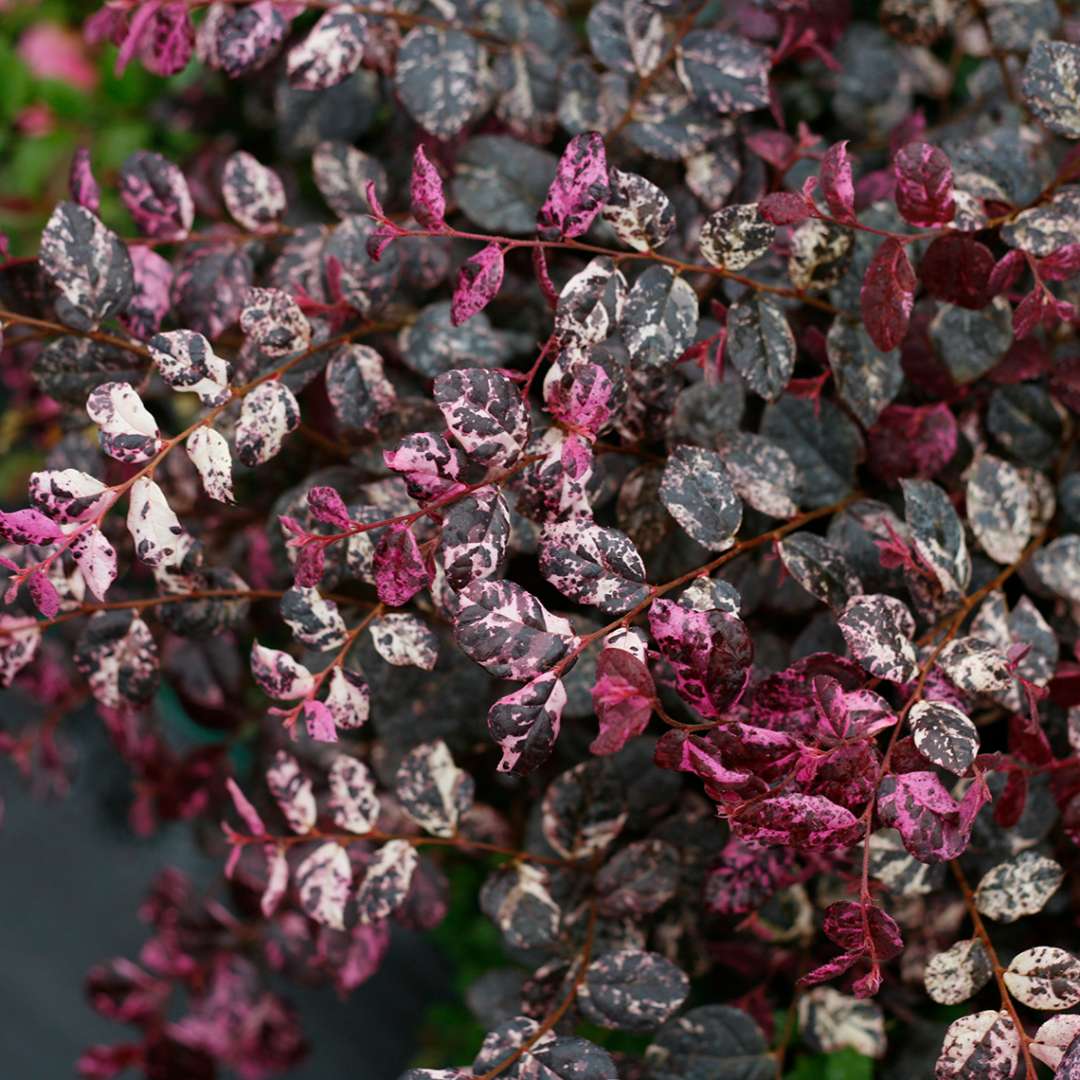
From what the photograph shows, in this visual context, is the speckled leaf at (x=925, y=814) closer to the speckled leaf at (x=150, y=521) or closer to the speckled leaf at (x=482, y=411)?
the speckled leaf at (x=482, y=411)

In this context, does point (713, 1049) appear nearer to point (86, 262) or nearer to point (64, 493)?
point (64, 493)

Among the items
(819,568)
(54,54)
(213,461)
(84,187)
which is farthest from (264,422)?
(54,54)

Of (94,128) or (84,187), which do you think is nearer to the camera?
(84,187)

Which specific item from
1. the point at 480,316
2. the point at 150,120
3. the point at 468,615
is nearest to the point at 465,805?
the point at 468,615

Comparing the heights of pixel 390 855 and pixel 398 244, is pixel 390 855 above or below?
below

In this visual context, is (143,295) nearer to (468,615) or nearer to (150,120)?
(468,615)
